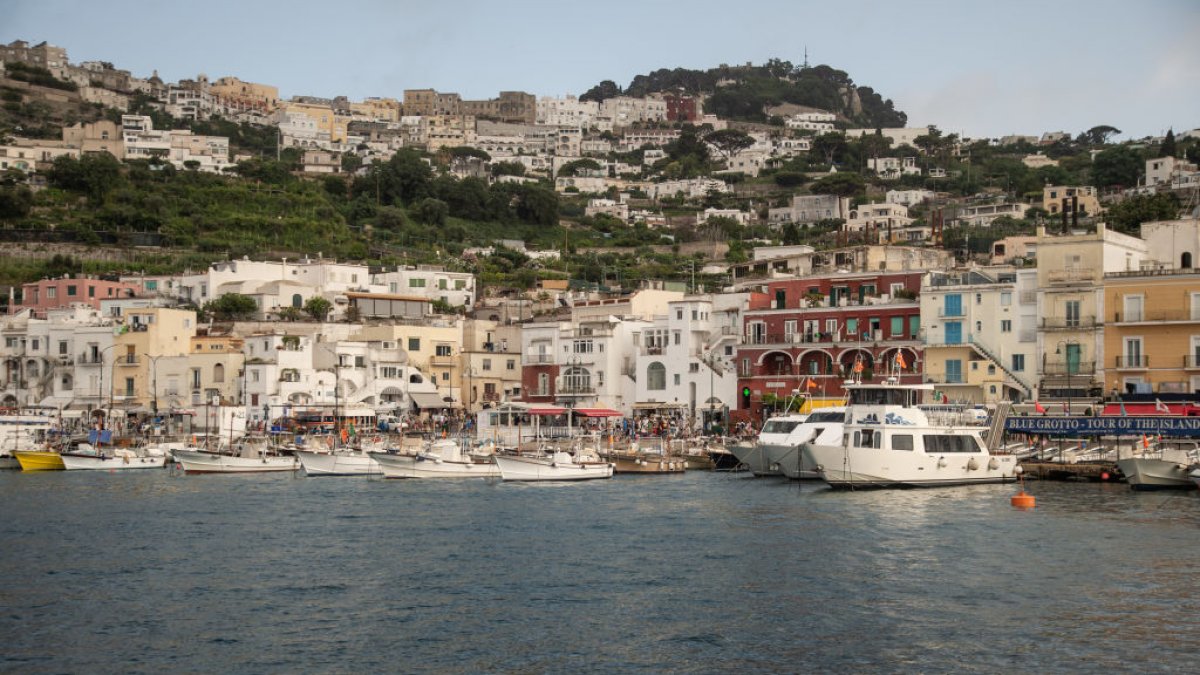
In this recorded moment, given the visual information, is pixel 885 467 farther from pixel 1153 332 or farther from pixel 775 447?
pixel 1153 332

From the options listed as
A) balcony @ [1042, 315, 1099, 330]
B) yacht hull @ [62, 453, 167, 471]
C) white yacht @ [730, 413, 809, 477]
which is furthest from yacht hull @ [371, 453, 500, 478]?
balcony @ [1042, 315, 1099, 330]

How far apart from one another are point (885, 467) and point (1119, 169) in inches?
4468

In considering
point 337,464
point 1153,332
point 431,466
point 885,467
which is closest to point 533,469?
point 431,466

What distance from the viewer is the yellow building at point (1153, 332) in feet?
213

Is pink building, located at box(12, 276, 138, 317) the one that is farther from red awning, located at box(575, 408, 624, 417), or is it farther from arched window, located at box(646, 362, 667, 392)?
arched window, located at box(646, 362, 667, 392)

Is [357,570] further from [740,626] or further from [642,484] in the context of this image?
[642,484]

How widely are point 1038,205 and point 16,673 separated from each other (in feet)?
445

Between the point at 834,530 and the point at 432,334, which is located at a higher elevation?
the point at 432,334

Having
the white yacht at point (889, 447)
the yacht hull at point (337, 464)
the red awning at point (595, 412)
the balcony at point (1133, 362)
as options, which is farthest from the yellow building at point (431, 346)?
the balcony at point (1133, 362)

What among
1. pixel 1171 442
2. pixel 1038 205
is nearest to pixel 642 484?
pixel 1171 442

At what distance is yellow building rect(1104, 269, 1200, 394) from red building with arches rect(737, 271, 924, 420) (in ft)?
32.3

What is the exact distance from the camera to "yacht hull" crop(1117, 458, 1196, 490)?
5291 cm

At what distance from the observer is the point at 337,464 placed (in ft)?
211

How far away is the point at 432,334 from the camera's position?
293 feet
